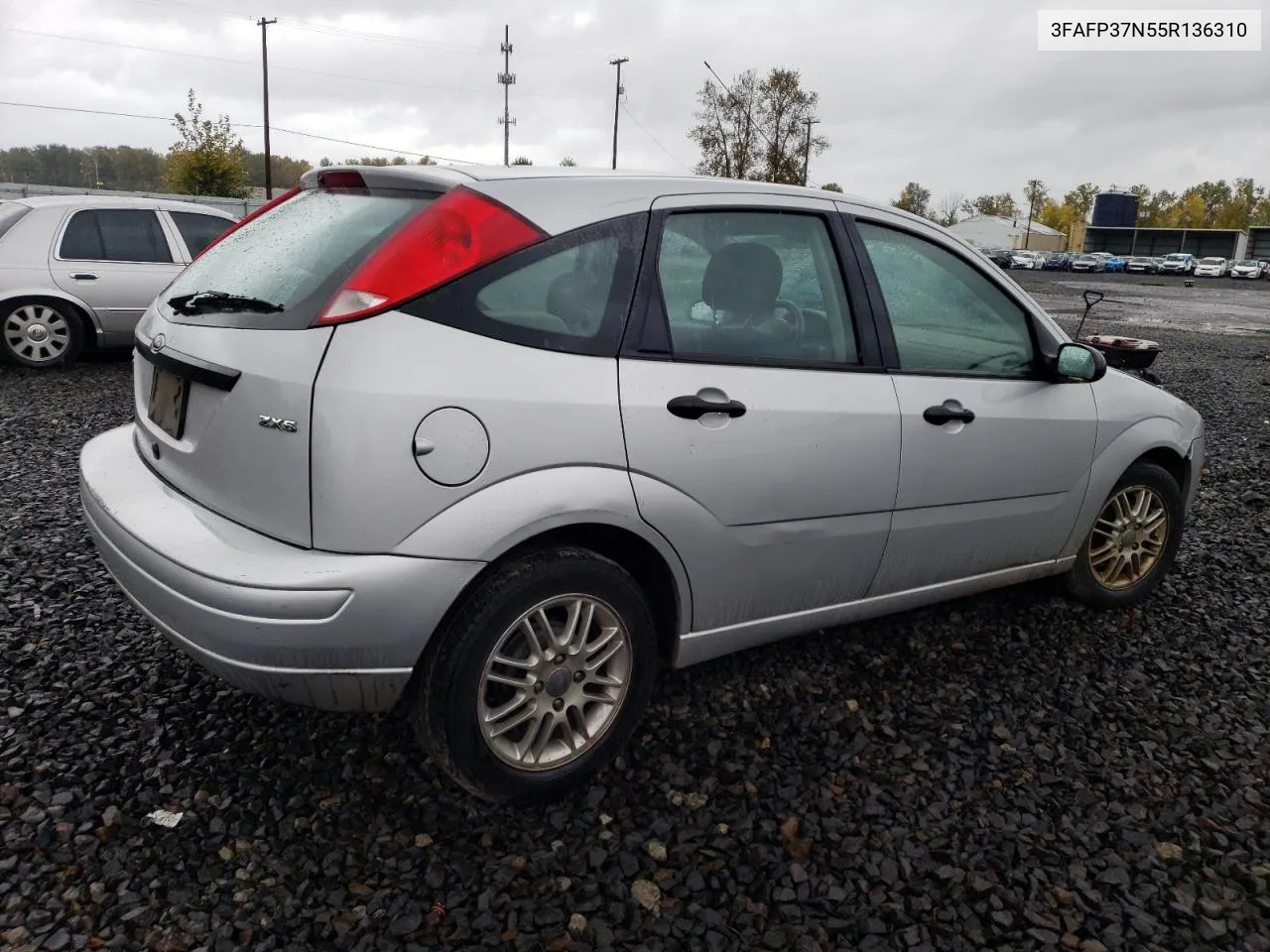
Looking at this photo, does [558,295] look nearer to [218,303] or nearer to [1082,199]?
[218,303]

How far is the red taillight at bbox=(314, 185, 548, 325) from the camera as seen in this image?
2223mm

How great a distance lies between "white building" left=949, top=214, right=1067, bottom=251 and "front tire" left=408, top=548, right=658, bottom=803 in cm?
11793

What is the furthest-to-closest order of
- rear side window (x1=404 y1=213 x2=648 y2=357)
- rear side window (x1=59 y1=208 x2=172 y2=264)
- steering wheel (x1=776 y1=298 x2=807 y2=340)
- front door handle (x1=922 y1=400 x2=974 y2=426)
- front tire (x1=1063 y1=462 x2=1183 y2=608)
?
rear side window (x1=59 y1=208 x2=172 y2=264), front tire (x1=1063 y1=462 x2=1183 y2=608), front door handle (x1=922 y1=400 x2=974 y2=426), steering wheel (x1=776 y1=298 x2=807 y2=340), rear side window (x1=404 y1=213 x2=648 y2=357)

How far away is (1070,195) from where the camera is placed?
142 metres

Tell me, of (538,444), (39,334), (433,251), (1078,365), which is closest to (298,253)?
(433,251)

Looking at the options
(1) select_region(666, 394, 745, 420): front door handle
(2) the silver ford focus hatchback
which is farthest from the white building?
(1) select_region(666, 394, 745, 420): front door handle

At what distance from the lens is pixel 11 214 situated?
8.79 m

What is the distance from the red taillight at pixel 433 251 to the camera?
2223 millimetres

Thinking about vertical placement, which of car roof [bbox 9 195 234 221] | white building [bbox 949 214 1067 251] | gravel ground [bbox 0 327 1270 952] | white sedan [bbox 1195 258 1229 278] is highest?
white building [bbox 949 214 1067 251]

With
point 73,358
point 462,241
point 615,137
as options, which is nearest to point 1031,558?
point 462,241

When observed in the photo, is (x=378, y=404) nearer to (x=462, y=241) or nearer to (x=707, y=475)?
(x=462, y=241)

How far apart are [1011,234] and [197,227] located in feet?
387

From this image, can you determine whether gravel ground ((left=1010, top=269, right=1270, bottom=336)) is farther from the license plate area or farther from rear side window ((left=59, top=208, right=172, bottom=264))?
the license plate area

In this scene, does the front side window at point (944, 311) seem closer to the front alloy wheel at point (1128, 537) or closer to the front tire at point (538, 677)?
the front alloy wheel at point (1128, 537)
